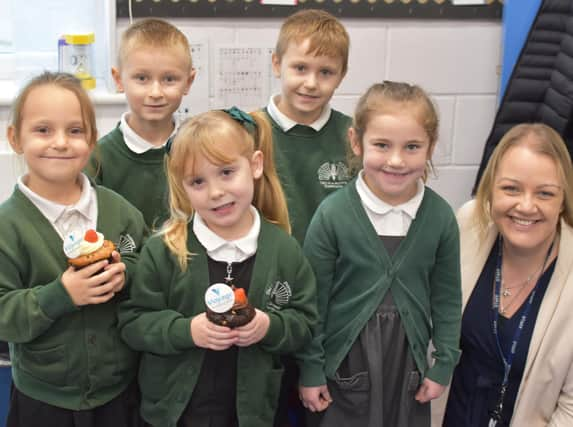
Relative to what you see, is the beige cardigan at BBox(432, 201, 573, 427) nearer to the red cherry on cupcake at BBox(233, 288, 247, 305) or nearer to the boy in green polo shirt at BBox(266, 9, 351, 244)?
the boy in green polo shirt at BBox(266, 9, 351, 244)

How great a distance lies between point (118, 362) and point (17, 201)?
1.35 ft

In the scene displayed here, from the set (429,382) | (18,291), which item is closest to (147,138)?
(18,291)

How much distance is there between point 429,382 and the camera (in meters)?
1.72

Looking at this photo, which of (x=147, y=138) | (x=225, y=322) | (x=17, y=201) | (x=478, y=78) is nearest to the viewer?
(x=225, y=322)

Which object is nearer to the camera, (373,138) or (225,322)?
(225,322)

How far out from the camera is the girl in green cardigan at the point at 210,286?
156cm

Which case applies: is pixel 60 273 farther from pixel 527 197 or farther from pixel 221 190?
pixel 527 197

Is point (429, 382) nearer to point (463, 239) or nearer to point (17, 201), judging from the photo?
point (463, 239)

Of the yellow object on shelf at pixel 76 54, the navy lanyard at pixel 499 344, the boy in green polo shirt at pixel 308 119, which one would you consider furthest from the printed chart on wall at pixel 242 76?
the navy lanyard at pixel 499 344

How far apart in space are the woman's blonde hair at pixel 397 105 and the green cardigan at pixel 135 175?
56 centimetres

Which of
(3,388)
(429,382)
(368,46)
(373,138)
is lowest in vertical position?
(3,388)

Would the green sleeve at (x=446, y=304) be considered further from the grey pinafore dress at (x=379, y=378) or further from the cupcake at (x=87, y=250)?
the cupcake at (x=87, y=250)

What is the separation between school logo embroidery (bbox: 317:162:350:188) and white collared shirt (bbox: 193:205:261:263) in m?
0.50

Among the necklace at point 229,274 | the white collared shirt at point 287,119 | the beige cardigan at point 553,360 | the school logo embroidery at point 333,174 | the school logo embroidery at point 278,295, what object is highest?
the white collared shirt at point 287,119
